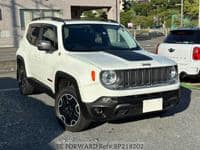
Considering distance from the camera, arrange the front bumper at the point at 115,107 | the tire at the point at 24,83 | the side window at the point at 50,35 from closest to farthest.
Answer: the front bumper at the point at 115,107, the side window at the point at 50,35, the tire at the point at 24,83

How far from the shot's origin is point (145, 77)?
15.6ft

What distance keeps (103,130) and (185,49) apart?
13.4 feet

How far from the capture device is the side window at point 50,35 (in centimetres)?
553

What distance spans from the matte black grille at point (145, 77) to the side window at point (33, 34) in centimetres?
264

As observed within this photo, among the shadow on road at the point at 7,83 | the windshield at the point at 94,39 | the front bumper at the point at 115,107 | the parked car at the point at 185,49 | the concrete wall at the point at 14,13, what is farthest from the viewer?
the concrete wall at the point at 14,13

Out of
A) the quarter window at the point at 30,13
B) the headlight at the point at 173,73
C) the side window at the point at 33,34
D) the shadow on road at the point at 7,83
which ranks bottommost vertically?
the shadow on road at the point at 7,83

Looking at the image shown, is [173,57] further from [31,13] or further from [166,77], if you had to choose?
[31,13]

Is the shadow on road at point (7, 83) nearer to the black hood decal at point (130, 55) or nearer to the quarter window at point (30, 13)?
the black hood decal at point (130, 55)

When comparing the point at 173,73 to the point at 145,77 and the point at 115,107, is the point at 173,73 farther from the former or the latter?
the point at 115,107

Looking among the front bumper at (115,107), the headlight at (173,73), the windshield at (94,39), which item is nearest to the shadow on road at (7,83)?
the windshield at (94,39)

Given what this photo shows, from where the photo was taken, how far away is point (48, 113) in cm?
602

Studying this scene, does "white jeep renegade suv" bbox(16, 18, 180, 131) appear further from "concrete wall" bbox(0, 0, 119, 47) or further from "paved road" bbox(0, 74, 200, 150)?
"concrete wall" bbox(0, 0, 119, 47)

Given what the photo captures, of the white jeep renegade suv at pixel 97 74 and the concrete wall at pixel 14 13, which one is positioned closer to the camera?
the white jeep renegade suv at pixel 97 74

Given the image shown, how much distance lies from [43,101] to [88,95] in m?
2.64
